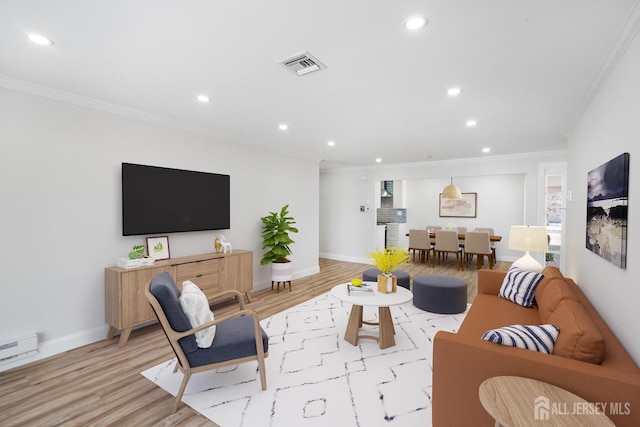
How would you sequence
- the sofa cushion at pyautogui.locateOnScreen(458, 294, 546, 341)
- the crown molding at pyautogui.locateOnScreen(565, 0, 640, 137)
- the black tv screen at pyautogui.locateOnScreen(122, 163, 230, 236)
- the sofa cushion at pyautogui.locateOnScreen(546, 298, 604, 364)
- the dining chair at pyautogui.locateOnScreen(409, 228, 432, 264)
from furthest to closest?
the dining chair at pyautogui.locateOnScreen(409, 228, 432, 264) → the black tv screen at pyautogui.locateOnScreen(122, 163, 230, 236) → the sofa cushion at pyautogui.locateOnScreen(458, 294, 546, 341) → the crown molding at pyautogui.locateOnScreen(565, 0, 640, 137) → the sofa cushion at pyautogui.locateOnScreen(546, 298, 604, 364)

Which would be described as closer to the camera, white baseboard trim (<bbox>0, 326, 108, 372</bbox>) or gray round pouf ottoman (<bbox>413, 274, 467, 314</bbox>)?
white baseboard trim (<bbox>0, 326, 108, 372</bbox>)

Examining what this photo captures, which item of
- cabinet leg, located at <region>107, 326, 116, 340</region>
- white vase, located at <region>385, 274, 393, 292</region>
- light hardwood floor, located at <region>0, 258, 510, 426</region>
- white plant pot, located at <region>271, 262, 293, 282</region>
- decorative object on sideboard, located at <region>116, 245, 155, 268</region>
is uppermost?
decorative object on sideboard, located at <region>116, 245, 155, 268</region>

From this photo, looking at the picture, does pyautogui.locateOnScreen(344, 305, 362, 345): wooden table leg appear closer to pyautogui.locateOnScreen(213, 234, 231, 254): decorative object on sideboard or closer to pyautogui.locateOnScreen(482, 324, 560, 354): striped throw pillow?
pyautogui.locateOnScreen(482, 324, 560, 354): striped throw pillow

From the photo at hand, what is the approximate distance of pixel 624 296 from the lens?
6.26 feet

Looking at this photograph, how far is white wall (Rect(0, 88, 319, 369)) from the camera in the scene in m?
2.78

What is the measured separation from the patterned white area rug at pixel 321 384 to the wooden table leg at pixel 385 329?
8cm

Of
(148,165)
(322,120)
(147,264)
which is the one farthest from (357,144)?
(147,264)

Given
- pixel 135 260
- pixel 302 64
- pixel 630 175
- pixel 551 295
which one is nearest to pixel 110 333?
pixel 135 260

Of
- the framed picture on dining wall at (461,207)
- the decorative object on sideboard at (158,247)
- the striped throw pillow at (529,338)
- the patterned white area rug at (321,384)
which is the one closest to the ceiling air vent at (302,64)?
the striped throw pillow at (529,338)

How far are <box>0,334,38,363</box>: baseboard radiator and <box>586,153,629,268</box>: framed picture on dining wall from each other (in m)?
4.68

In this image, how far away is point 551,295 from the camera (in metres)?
2.56

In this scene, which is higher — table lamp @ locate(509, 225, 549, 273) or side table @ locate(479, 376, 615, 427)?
table lamp @ locate(509, 225, 549, 273)

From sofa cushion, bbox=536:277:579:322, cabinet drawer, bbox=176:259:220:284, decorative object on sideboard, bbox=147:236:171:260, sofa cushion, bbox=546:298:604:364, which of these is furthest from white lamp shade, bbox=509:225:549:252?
decorative object on sideboard, bbox=147:236:171:260

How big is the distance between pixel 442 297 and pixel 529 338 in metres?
2.37
